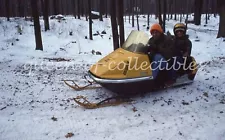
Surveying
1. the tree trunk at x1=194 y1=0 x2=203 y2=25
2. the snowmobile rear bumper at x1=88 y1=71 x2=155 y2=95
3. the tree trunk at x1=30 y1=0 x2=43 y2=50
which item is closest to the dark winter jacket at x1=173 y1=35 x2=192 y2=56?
the snowmobile rear bumper at x1=88 y1=71 x2=155 y2=95

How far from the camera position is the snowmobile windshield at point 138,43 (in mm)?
6357

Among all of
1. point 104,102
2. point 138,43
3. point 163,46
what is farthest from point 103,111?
point 163,46

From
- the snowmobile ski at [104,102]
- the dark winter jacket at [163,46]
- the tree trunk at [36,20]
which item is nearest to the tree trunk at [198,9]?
the tree trunk at [36,20]

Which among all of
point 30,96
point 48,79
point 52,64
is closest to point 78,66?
point 52,64

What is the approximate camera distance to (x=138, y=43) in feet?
21.2

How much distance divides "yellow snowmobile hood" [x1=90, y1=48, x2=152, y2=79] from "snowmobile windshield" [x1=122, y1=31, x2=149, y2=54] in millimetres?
156

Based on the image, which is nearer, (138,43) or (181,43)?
(138,43)

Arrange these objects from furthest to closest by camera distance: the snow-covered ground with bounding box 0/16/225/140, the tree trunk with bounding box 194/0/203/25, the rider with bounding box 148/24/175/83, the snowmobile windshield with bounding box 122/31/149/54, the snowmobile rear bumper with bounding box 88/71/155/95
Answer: the tree trunk with bounding box 194/0/203/25 < the snowmobile windshield with bounding box 122/31/149/54 < the rider with bounding box 148/24/175/83 < the snowmobile rear bumper with bounding box 88/71/155/95 < the snow-covered ground with bounding box 0/16/225/140

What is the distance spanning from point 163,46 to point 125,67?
4.31ft

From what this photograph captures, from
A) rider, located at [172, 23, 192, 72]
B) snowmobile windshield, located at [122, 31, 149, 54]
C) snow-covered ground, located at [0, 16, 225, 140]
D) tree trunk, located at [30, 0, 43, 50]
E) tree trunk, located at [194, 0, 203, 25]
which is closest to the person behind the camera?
snow-covered ground, located at [0, 16, 225, 140]

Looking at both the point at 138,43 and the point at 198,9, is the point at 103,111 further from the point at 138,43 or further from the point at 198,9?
the point at 198,9

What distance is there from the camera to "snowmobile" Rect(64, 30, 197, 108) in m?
5.93

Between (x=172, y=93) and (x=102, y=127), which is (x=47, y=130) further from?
(x=172, y=93)

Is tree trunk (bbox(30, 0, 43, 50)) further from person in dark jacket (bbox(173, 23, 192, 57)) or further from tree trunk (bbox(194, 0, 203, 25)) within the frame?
tree trunk (bbox(194, 0, 203, 25))
